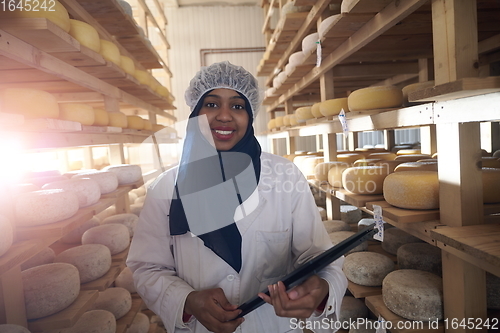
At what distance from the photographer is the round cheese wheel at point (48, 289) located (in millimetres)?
1399

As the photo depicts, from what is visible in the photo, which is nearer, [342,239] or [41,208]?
[41,208]

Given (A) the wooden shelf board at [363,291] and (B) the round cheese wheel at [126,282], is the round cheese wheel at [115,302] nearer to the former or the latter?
(B) the round cheese wheel at [126,282]

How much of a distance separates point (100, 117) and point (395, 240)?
7.37ft

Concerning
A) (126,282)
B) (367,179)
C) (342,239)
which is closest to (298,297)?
(367,179)

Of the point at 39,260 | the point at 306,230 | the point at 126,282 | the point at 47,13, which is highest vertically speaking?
the point at 47,13

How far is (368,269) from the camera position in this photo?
1.69 meters

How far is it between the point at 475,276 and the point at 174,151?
7.80 m

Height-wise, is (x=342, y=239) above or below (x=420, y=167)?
below

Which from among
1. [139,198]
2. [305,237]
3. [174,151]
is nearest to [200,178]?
[305,237]

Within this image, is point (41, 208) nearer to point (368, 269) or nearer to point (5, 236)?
point (5, 236)

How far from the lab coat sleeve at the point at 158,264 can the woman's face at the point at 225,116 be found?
11.0 inches

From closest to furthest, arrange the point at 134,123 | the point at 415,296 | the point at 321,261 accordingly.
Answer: the point at 321,261 → the point at 415,296 → the point at 134,123

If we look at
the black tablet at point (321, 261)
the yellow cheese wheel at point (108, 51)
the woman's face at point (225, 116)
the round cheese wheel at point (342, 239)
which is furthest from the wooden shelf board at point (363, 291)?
the yellow cheese wheel at point (108, 51)

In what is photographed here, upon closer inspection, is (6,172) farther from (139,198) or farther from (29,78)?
(139,198)
